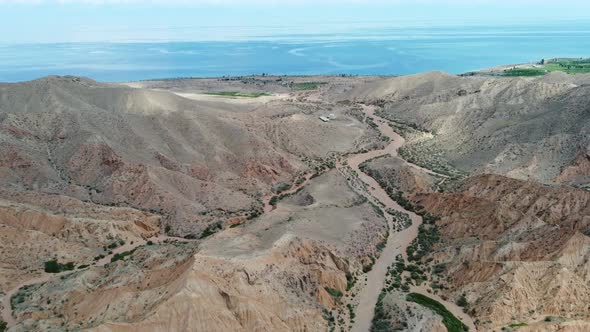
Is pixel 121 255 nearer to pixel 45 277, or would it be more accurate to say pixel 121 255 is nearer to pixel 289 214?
pixel 45 277

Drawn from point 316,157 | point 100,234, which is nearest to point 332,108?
point 316,157

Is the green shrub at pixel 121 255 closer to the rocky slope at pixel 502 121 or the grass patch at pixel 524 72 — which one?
the rocky slope at pixel 502 121

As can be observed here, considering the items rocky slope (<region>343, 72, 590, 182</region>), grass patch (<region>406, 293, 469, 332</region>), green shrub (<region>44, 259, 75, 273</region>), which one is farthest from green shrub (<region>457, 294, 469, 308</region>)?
green shrub (<region>44, 259, 75, 273</region>)

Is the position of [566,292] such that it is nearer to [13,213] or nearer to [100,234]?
[100,234]

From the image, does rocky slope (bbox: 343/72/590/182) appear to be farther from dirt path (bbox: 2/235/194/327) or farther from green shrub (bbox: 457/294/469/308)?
dirt path (bbox: 2/235/194/327)

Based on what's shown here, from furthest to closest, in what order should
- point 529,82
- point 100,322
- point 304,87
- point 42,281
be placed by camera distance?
point 304,87 < point 529,82 < point 42,281 < point 100,322

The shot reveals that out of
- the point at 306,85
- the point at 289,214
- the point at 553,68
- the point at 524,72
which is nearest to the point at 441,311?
the point at 289,214
